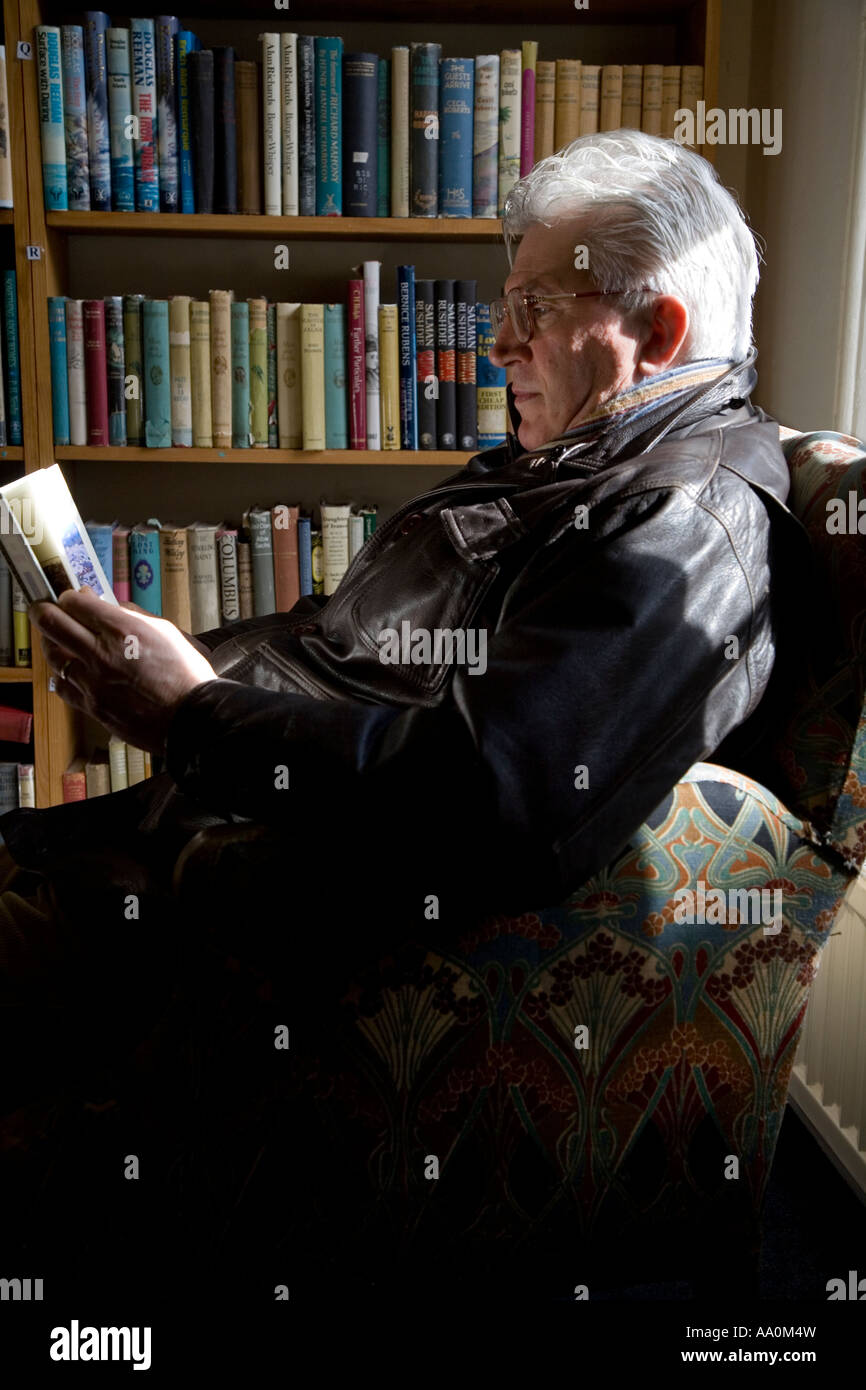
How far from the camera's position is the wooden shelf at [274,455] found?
2.25 metres

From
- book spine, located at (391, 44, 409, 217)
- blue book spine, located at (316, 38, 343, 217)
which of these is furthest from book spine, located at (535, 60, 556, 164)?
blue book spine, located at (316, 38, 343, 217)

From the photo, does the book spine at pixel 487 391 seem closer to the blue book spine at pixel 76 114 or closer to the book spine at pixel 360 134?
the book spine at pixel 360 134

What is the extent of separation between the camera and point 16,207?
2137mm


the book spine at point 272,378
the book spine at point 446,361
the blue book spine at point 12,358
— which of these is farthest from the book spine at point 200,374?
the book spine at point 446,361

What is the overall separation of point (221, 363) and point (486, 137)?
632 mm

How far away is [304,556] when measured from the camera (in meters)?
2.34

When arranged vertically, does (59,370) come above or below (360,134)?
below

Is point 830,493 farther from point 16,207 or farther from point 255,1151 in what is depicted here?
point 16,207

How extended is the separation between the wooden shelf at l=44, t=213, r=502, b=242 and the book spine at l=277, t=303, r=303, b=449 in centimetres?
15

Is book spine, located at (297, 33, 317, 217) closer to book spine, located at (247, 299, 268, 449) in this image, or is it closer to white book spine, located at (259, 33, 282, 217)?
white book spine, located at (259, 33, 282, 217)

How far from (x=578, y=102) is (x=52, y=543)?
149 cm

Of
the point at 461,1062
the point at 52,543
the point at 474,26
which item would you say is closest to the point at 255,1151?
the point at 461,1062

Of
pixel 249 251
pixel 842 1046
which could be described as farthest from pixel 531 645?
pixel 249 251

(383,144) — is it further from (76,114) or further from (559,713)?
(559,713)
